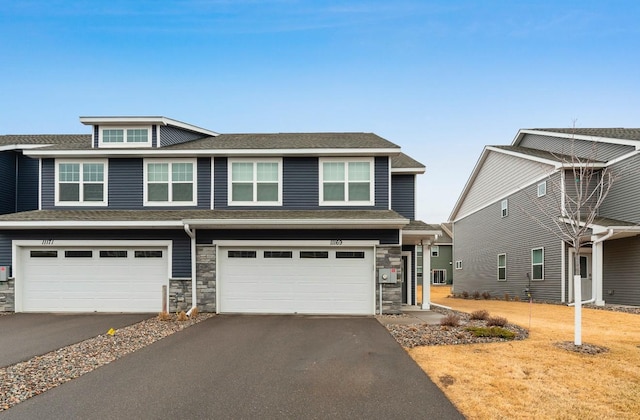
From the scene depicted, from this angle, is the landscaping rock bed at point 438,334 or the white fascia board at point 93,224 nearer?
the landscaping rock bed at point 438,334

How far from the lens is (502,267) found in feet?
79.8

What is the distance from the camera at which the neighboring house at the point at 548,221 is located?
16.8m

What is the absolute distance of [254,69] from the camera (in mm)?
20438

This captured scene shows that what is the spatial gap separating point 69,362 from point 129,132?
10394 millimetres

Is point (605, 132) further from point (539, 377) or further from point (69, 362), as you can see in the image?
point (69, 362)

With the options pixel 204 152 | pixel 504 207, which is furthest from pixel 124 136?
pixel 504 207

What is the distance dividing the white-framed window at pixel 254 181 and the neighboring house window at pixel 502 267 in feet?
49.0

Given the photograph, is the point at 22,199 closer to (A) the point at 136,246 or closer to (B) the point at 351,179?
(A) the point at 136,246

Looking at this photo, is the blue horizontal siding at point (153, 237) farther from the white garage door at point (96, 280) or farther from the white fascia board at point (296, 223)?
the white fascia board at point (296, 223)

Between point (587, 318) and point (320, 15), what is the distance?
13959 mm

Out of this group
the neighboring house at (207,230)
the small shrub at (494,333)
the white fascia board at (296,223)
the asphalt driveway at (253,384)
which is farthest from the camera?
the neighboring house at (207,230)

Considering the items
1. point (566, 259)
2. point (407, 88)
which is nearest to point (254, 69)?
point (407, 88)

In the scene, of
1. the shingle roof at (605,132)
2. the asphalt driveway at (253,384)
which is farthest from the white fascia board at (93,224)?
the shingle roof at (605,132)

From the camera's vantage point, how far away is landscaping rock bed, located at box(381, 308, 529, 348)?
9266 millimetres
